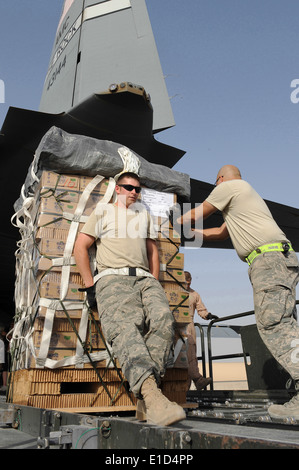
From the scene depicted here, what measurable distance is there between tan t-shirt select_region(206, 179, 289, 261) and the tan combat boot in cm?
136

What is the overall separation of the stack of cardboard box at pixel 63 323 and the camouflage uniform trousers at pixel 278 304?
985 millimetres

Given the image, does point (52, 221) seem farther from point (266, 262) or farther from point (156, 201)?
point (266, 262)

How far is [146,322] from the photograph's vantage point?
3033 millimetres

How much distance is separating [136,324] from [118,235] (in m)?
0.83

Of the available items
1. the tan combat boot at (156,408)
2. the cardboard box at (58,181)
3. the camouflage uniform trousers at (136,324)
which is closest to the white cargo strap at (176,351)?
the camouflage uniform trousers at (136,324)

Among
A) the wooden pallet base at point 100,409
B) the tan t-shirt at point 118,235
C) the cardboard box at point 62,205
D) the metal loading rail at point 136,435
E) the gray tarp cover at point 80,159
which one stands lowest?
the metal loading rail at point 136,435

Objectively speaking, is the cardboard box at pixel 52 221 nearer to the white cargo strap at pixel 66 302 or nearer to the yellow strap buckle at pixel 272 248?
the white cargo strap at pixel 66 302

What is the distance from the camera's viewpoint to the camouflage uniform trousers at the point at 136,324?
2541 mm

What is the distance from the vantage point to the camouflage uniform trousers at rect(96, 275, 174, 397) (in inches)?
100

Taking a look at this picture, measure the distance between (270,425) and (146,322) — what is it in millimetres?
1080

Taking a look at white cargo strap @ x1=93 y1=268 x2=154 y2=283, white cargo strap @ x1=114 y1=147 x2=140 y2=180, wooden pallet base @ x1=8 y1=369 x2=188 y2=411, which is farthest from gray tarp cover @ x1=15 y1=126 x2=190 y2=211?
wooden pallet base @ x1=8 y1=369 x2=188 y2=411

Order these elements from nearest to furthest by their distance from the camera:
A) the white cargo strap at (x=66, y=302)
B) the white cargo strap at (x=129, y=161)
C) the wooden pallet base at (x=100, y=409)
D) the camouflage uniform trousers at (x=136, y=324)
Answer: the camouflage uniform trousers at (x=136, y=324)
the wooden pallet base at (x=100, y=409)
the white cargo strap at (x=66, y=302)
the white cargo strap at (x=129, y=161)
